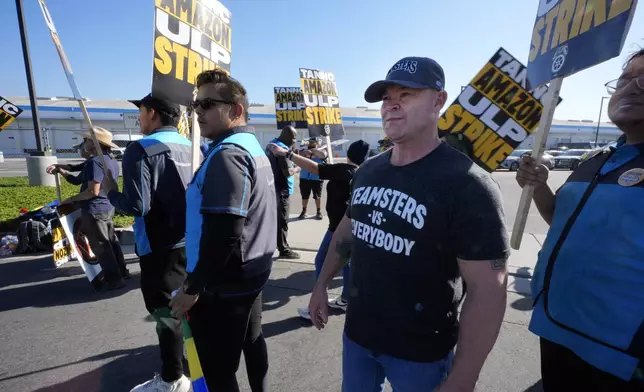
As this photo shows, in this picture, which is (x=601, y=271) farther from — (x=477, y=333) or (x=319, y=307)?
(x=319, y=307)

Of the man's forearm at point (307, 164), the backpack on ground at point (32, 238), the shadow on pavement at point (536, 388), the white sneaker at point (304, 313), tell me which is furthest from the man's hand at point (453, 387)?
the backpack on ground at point (32, 238)

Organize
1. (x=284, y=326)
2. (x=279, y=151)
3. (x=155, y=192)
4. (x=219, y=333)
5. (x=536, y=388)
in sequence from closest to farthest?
1. (x=219, y=333)
2. (x=155, y=192)
3. (x=536, y=388)
4. (x=284, y=326)
5. (x=279, y=151)

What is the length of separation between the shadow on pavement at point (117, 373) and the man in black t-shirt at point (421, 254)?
6.67 feet

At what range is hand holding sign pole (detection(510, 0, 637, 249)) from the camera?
165 cm

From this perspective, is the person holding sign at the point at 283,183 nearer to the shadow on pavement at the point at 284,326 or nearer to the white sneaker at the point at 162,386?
the shadow on pavement at the point at 284,326

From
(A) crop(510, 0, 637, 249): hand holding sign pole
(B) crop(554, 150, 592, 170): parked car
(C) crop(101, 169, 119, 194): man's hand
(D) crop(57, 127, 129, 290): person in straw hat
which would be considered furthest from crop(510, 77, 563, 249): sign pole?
(B) crop(554, 150, 592, 170): parked car

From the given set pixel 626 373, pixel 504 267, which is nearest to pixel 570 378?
pixel 626 373

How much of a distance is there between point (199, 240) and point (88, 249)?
364 cm

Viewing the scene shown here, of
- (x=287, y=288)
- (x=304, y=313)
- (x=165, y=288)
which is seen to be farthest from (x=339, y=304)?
(x=165, y=288)

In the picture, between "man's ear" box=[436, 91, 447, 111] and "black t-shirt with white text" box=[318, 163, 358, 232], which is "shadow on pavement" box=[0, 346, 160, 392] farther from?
"man's ear" box=[436, 91, 447, 111]

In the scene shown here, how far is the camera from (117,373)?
2.79m

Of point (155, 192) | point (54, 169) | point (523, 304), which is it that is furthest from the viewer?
point (54, 169)

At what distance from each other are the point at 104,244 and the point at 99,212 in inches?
17.3

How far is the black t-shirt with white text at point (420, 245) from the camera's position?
48.1 inches
